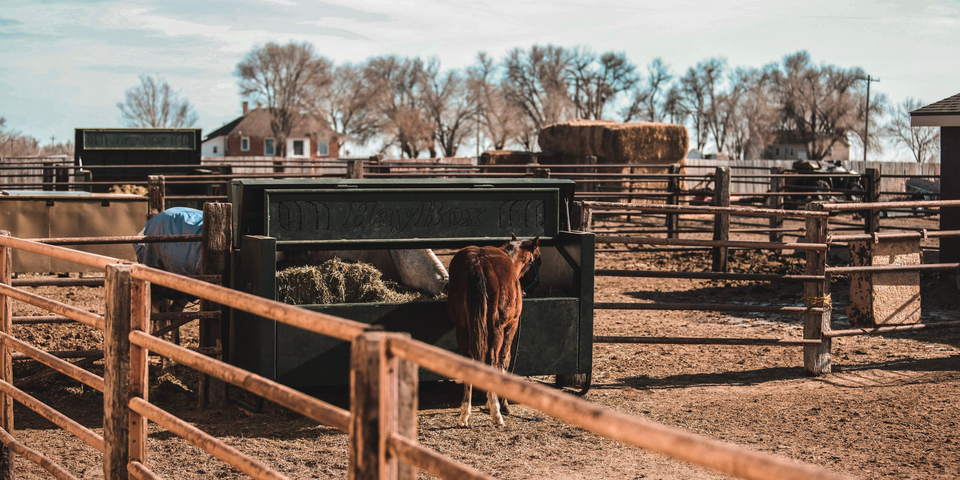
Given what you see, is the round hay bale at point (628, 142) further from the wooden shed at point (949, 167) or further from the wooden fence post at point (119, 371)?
the wooden fence post at point (119, 371)

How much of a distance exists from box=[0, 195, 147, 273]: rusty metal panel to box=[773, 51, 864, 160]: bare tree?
5399cm

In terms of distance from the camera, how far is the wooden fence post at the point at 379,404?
1639 mm

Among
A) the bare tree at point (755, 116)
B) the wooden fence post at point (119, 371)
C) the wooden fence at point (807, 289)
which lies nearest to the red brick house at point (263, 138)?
the bare tree at point (755, 116)

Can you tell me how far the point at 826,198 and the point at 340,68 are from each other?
51713 millimetres

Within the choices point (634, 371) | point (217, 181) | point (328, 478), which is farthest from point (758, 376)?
point (217, 181)

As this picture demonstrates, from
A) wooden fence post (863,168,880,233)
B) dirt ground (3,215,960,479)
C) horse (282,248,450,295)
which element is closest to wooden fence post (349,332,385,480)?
dirt ground (3,215,960,479)

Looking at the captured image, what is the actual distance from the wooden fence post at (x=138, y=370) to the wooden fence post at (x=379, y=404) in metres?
1.24

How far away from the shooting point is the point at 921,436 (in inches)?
180

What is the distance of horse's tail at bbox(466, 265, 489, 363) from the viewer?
4.73 meters

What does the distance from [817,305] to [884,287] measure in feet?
2.99

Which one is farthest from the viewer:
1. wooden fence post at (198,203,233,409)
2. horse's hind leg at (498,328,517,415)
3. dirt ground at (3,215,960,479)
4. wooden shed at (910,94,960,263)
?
wooden shed at (910,94,960,263)

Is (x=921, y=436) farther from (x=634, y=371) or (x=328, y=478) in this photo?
(x=328, y=478)

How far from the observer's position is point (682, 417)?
5059 millimetres

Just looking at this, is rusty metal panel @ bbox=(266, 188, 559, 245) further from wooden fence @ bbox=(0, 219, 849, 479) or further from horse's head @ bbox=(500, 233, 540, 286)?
wooden fence @ bbox=(0, 219, 849, 479)
